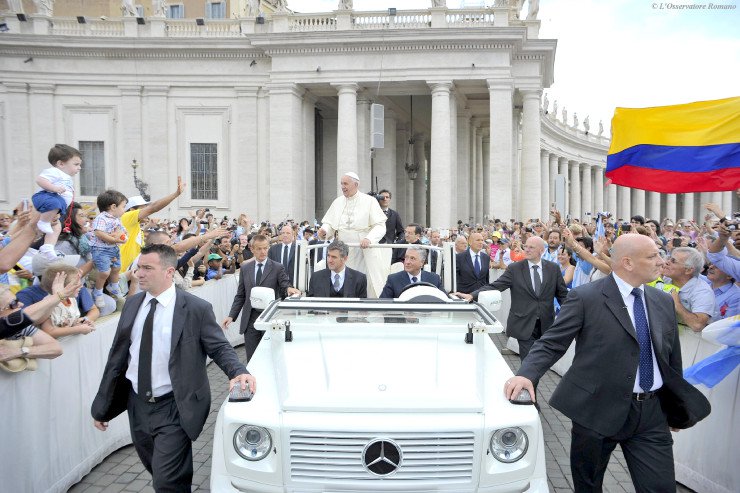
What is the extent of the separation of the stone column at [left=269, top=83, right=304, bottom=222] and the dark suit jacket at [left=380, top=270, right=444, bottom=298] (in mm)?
24040

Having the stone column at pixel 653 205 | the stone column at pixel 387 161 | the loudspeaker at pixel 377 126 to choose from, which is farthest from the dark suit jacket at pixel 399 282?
the stone column at pixel 653 205

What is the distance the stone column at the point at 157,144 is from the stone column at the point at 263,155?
0.96 metres

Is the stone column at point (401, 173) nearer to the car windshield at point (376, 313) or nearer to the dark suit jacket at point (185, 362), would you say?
the car windshield at point (376, 313)

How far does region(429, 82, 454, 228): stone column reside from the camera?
29.6m

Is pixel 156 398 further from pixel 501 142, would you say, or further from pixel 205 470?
pixel 501 142

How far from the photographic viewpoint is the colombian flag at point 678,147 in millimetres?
7281

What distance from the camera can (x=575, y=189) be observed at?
59125 mm

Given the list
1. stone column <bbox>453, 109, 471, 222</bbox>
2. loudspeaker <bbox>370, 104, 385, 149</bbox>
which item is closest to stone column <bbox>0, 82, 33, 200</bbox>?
loudspeaker <bbox>370, 104, 385, 149</bbox>

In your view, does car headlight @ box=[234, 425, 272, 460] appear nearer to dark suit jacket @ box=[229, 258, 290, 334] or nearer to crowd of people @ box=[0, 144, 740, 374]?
crowd of people @ box=[0, 144, 740, 374]

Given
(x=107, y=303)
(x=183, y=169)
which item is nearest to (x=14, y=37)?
(x=183, y=169)

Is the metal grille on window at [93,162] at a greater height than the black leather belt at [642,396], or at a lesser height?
greater

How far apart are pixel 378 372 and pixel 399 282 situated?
3.26m

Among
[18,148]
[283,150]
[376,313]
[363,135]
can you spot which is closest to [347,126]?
[363,135]

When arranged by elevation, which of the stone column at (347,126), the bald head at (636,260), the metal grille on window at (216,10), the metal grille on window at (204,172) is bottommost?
the bald head at (636,260)
